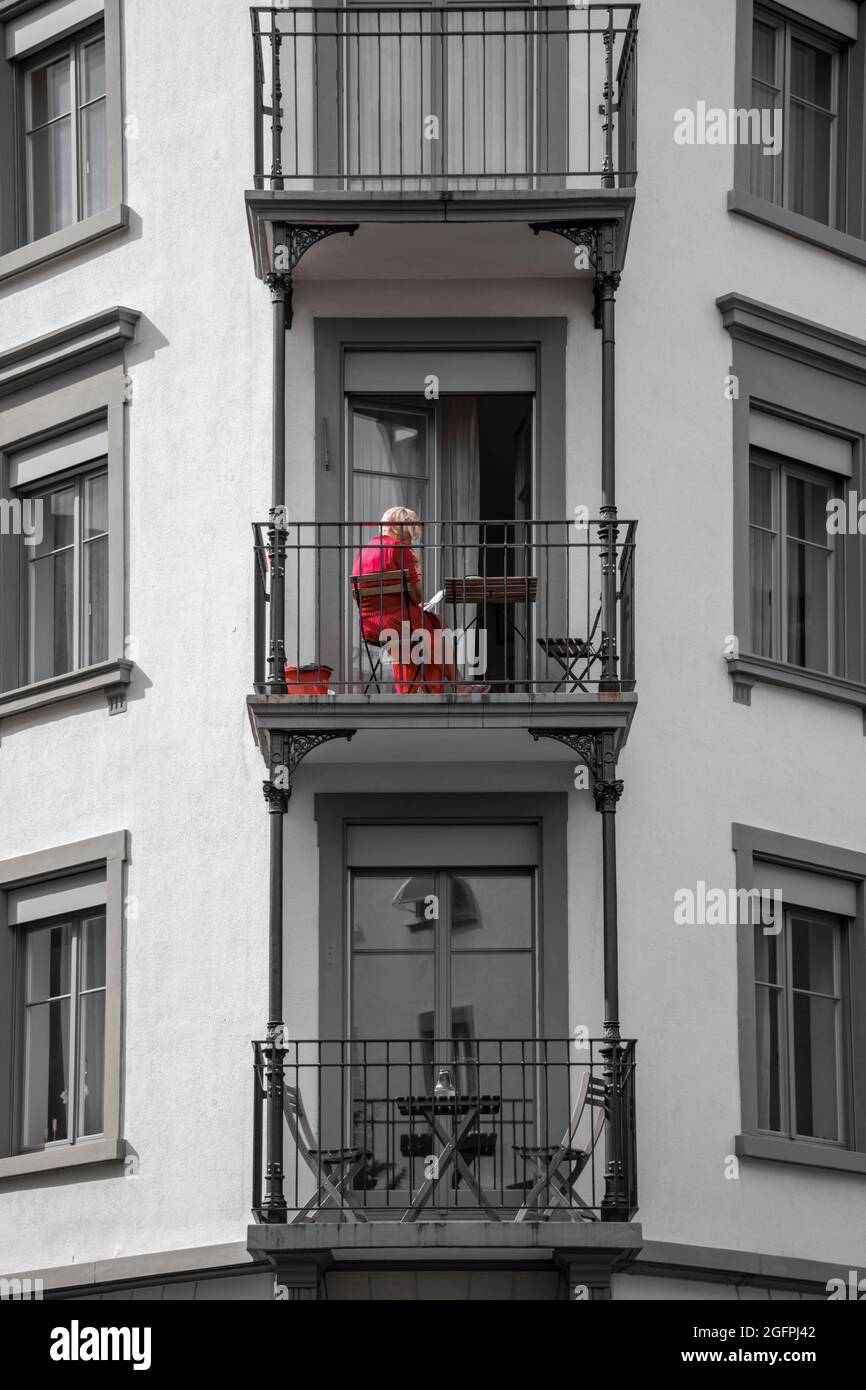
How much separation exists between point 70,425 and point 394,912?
4645mm

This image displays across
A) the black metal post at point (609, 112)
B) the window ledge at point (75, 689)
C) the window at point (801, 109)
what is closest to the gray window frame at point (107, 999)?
the window ledge at point (75, 689)

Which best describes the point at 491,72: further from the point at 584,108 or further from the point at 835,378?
the point at 835,378

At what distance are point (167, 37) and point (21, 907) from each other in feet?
21.6

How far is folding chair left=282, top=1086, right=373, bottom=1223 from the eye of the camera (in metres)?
18.3

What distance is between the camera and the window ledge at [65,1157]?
19422 millimetres

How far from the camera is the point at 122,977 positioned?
19.7m

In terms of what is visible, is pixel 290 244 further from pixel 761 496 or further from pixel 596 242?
pixel 761 496

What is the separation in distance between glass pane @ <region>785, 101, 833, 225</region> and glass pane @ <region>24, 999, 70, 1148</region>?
27.5 ft

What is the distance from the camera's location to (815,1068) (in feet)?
66.6

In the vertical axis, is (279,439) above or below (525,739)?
above

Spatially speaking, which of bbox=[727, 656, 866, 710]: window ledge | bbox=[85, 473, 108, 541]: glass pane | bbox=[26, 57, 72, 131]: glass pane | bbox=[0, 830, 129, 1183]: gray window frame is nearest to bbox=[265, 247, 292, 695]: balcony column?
bbox=[85, 473, 108, 541]: glass pane
